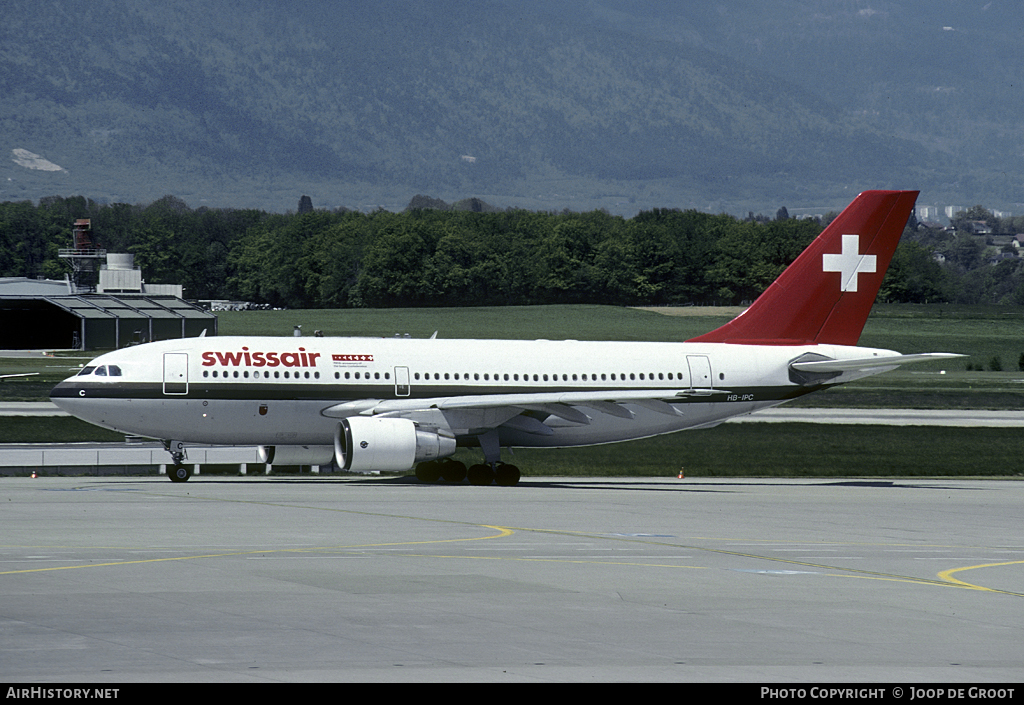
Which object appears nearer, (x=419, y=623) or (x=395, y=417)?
(x=419, y=623)

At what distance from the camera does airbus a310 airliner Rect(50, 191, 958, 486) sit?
3897 centimetres

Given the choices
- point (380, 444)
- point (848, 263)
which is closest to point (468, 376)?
point (380, 444)

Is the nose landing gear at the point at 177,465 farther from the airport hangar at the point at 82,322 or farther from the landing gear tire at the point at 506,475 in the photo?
the airport hangar at the point at 82,322

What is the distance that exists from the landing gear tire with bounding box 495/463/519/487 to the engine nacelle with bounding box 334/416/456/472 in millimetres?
2758

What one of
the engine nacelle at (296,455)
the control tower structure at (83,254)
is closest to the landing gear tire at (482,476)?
the engine nacelle at (296,455)

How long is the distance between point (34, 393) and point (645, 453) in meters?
37.9

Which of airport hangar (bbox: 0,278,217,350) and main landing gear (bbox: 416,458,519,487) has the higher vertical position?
airport hangar (bbox: 0,278,217,350)

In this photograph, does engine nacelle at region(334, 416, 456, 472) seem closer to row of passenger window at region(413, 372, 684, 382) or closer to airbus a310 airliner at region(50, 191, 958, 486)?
airbus a310 airliner at region(50, 191, 958, 486)

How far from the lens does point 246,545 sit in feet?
79.0

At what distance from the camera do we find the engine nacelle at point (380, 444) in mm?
37438

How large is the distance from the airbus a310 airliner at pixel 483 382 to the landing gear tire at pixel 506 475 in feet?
0.14

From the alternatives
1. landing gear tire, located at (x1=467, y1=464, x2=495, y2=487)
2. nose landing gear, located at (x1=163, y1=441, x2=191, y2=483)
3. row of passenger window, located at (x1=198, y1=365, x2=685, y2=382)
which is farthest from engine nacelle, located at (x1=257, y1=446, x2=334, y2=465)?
landing gear tire, located at (x1=467, y1=464, x2=495, y2=487)

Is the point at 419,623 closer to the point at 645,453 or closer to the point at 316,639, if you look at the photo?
the point at 316,639

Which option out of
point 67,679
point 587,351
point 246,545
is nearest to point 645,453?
point 587,351
